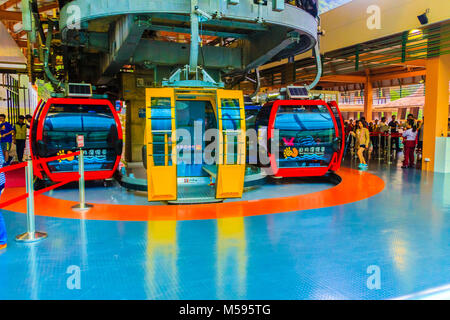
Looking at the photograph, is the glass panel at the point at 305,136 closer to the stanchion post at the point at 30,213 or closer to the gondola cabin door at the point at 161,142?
the gondola cabin door at the point at 161,142

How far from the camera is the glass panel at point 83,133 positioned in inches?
296

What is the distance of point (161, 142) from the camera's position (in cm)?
579

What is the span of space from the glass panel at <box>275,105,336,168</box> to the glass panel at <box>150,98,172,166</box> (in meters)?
3.22

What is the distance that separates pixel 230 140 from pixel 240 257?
2545 millimetres

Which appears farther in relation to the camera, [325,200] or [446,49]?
[446,49]

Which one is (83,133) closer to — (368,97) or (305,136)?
(305,136)

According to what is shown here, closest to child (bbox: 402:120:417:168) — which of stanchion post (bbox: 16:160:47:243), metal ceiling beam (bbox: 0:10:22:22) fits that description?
stanchion post (bbox: 16:160:47:243)

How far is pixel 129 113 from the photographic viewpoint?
11617mm

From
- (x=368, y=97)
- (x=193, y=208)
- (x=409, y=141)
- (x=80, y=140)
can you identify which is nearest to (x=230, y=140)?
(x=193, y=208)

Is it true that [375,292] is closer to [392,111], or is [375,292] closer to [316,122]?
[316,122]

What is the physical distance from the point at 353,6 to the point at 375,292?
1077 centimetres

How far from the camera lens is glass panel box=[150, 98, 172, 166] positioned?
5.78 m

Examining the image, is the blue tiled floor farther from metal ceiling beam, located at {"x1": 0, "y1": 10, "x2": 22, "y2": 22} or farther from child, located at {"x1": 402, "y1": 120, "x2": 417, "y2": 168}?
metal ceiling beam, located at {"x1": 0, "y1": 10, "x2": 22, "y2": 22}
